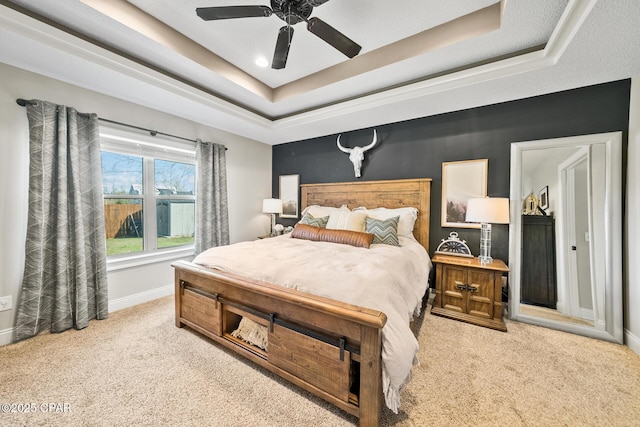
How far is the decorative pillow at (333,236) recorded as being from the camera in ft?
8.52

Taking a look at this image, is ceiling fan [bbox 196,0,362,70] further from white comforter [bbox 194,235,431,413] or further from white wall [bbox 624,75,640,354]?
white wall [bbox 624,75,640,354]

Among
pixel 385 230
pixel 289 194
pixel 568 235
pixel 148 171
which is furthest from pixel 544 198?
pixel 148 171

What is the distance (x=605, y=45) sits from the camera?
172 centimetres

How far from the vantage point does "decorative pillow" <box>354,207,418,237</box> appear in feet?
9.78

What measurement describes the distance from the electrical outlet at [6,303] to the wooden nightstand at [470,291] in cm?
397

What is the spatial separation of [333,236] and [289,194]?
196cm

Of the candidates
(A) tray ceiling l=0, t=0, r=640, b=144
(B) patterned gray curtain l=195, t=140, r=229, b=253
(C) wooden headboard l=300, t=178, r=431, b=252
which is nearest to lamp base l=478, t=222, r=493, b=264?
(C) wooden headboard l=300, t=178, r=431, b=252

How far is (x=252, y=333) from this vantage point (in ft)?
6.11

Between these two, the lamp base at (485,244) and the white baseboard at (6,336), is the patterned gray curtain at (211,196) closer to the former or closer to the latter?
the white baseboard at (6,336)

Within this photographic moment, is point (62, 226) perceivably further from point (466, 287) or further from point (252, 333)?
point (466, 287)

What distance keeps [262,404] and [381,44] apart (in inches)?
119

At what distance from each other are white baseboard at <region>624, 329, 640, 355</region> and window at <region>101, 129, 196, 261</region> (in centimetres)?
480

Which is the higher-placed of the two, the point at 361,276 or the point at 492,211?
the point at 492,211

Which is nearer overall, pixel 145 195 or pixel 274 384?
pixel 274 384
